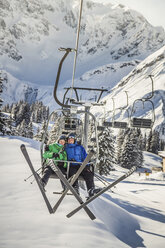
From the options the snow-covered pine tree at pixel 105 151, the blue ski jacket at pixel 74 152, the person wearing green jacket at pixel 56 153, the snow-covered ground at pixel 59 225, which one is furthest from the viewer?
the snow-covered pine tree at pixel 105 151

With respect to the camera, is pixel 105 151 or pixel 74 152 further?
pixel 105 151

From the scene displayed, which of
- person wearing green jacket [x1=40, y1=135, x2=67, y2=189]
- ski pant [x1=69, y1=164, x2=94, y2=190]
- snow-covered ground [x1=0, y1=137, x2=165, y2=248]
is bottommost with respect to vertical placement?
snow-covered ground [x1=0, y1=137, x2=165, y2=248]

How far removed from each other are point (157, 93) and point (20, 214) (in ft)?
627

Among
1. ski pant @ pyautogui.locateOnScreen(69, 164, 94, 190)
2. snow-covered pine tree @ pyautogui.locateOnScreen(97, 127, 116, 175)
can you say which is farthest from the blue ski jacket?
snow-covered pine tree @ pyautogui.locateOnScreen(97, 127, 116, 175)

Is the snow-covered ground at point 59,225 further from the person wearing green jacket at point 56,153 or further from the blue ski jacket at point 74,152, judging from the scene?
the blue ski jacket at point 74,152

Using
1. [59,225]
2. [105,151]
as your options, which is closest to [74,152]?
[59,225]

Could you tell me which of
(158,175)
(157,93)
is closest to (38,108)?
(158,175)

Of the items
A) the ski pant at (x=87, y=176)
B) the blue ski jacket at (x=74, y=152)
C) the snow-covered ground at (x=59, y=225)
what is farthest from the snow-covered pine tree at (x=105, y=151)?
the ski pant at (x=87, y=176)

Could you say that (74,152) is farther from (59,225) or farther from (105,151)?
(105,151)

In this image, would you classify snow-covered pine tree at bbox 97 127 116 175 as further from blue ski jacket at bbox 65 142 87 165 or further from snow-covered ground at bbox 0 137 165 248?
blue ski jacket at bbox 65 142 87 165

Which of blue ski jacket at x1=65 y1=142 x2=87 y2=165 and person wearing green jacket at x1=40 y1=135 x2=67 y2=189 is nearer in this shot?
person wearing green jacket at x1=40 y1=135 x2=67 y2=189

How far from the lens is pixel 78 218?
5.35 metres

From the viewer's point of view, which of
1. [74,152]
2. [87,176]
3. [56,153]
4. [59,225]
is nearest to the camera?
[59,225]

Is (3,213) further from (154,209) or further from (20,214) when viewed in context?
(154,209)
